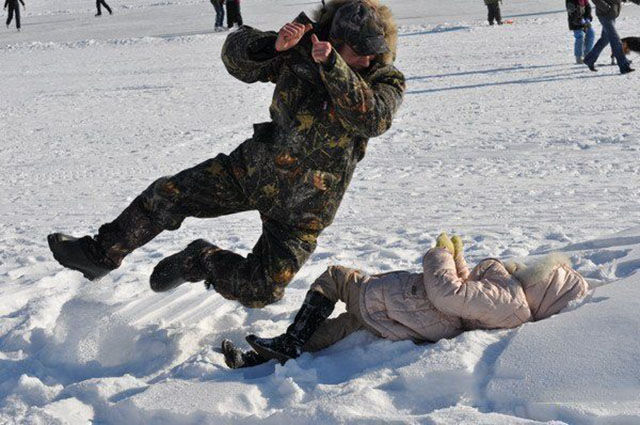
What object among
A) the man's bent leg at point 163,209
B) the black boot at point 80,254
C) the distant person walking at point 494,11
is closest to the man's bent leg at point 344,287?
the man's bent leg at point 163,209

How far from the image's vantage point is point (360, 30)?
3.63 metres

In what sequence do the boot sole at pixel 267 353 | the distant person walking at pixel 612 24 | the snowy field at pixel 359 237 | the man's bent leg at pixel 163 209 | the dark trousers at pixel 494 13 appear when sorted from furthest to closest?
the dark trousers at pixel 494 13 < the distant person walking at pixel 612 24 < the man's bent leg at pixel 163 209 < the boot sole at pixel 267 353 < the snowy field at pixel 359 237

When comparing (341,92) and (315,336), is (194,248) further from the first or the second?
(341,92)

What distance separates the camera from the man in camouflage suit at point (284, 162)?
11.9 ft

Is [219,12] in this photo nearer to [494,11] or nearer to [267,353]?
[494,11]

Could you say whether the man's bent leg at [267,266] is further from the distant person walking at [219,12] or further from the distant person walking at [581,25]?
the distant person walking at [219,12]

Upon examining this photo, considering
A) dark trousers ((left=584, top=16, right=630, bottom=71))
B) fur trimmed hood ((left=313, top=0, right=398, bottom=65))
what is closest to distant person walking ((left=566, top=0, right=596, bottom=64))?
dark trousers ((left=584, top=16, right=630, bottom=71))

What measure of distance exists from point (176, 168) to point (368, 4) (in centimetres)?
537

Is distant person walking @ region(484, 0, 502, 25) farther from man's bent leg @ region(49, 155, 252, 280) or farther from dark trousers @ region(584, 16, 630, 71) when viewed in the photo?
man's bent leg @ region(49, 155, 252, 280)

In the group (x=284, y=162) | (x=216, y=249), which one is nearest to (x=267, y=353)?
(x=216, y=249)

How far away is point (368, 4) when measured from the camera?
147 inches

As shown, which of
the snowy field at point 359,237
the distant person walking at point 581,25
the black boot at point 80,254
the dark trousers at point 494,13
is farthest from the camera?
the dark trousers at point 494,13

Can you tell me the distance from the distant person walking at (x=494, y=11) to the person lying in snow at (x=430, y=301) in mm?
16417

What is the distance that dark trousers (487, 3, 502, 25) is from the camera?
64.4 ft
